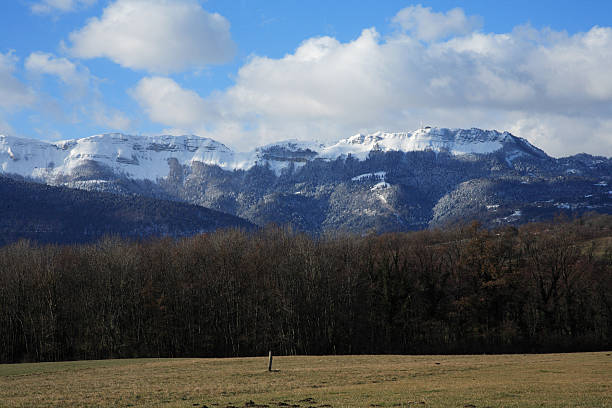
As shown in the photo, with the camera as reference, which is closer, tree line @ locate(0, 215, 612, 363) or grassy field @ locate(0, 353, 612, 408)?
grassy field @ locate(0, 353, 612, 408)

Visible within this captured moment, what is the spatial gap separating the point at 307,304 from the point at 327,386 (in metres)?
53.7

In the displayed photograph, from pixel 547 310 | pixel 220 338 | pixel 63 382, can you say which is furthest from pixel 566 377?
pixel 220 338

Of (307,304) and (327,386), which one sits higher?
(307,304)

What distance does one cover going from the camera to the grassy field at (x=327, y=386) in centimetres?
2758

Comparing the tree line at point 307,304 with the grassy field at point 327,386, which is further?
the tree line at point 307,304

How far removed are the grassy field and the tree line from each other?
33034mm

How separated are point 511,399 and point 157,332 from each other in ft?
222

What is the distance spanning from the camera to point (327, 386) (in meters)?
35.2

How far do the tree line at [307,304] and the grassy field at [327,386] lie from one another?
3303 centimetres

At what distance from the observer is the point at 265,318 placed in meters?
86.1

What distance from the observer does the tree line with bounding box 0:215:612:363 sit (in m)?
83.2

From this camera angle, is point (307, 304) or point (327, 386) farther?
point (307, 304)

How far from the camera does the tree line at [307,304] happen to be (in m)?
83.2

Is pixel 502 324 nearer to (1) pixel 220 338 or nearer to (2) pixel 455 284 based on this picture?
(2) pixel 455 284
